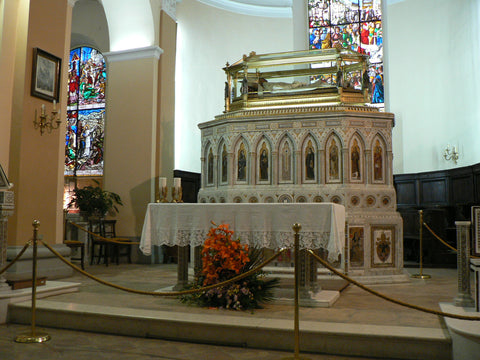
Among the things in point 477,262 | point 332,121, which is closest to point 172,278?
point 332,121

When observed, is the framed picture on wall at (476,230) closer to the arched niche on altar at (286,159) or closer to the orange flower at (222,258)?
the orange flower at (222,258)

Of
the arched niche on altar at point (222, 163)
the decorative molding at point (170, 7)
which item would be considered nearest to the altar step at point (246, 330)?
the arched niche on altar at point (222, 163)

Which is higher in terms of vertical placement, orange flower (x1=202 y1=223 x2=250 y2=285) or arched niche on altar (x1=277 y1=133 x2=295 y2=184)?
arched niche on altar (x1=277 y1=133 x2=295 y2=184)

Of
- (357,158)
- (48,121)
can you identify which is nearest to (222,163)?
(357,158)

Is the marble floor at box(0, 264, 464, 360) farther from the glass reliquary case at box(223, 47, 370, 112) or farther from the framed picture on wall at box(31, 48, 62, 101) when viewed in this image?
the glass reliquary case at box(223, 47, 370, 112)

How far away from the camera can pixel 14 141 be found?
267 inches

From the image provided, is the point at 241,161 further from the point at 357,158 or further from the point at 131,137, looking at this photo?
the point at 131,137

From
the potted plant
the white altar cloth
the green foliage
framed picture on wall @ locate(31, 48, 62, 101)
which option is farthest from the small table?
the potted plant

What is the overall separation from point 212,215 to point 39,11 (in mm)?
4312

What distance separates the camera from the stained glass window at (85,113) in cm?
1257

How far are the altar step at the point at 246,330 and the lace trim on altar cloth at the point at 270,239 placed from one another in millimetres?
875

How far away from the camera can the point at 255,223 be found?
17.8 ft

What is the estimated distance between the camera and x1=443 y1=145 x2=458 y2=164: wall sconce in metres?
11.4

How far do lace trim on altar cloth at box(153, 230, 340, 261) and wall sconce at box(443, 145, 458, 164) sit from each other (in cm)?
766
